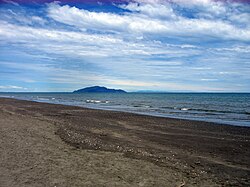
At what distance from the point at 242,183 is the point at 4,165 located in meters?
7.50

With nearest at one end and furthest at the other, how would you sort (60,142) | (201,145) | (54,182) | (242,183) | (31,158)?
(54,182)
(242,183)
(31,158)
(60,142)
(201,145)

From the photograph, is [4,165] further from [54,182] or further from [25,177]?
[54,182]

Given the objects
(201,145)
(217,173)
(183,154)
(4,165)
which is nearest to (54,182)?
(4,165)

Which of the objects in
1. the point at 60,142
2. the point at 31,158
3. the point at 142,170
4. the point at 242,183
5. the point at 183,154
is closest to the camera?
the point at 242,183

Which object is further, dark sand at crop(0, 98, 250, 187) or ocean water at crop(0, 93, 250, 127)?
ocean water at crop(0, 93, 250, 127)

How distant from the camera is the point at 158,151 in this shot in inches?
466

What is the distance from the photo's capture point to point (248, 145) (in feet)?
46.7

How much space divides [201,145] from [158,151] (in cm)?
332

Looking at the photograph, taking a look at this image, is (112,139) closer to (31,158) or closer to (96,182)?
(31,158)

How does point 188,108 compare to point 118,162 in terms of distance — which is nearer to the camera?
point 118,162

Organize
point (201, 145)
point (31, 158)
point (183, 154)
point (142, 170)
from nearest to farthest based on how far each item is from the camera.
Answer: point (142, 170), point (31, 158), point (183, 154), point (201, 145)

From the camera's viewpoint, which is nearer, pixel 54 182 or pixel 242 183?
pixel 54 182

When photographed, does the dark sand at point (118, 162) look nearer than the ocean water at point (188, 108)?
Yes

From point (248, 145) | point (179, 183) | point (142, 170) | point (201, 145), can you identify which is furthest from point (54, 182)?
point (248, 145)
